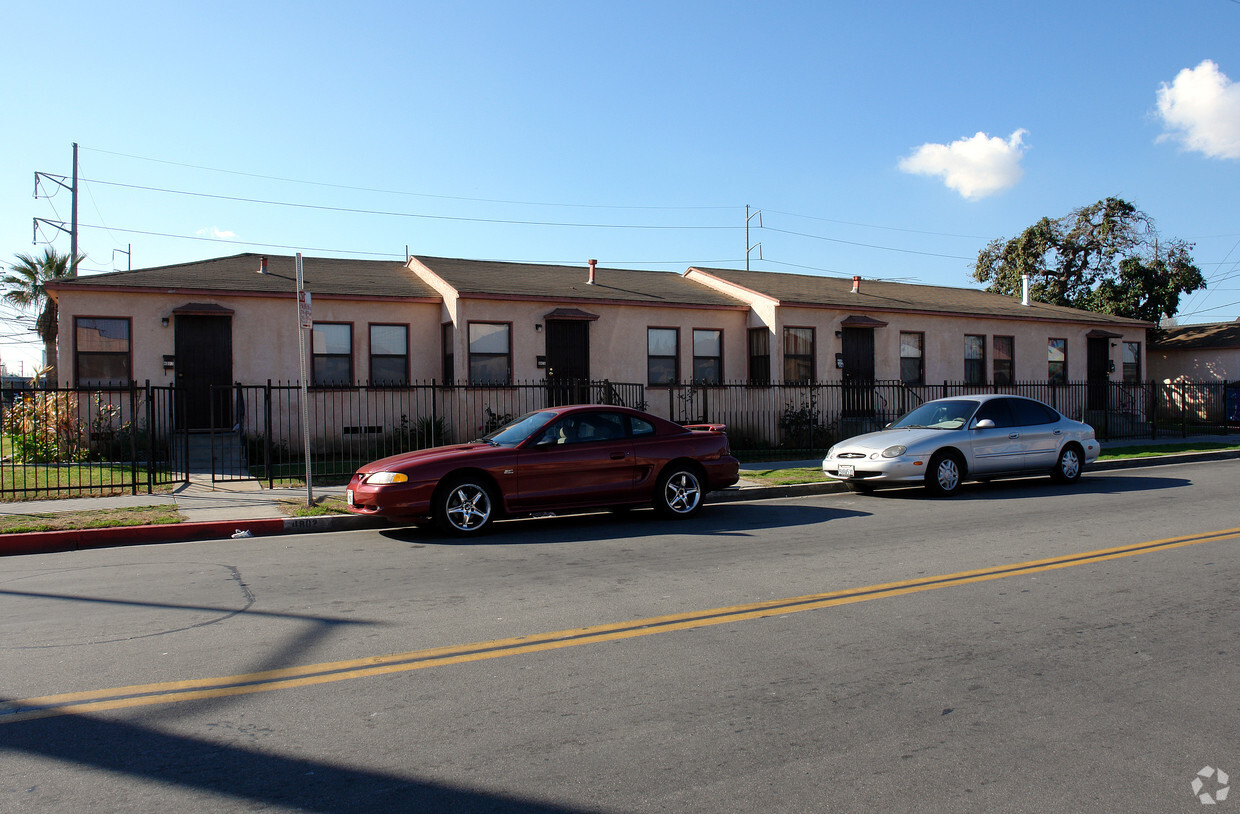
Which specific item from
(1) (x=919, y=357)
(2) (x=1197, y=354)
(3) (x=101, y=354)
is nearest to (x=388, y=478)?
(3) (x=101, y=354)

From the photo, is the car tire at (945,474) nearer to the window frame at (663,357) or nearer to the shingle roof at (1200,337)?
the window frame at (663,357)

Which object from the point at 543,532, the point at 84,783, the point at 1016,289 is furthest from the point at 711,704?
the point at 1016,289

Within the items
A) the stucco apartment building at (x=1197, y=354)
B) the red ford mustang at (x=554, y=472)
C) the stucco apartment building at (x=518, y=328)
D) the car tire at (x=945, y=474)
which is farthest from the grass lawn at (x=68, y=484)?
the stucco apartment building at (x=1197, y=354)

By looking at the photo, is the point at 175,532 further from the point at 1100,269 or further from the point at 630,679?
the point at 1100,269

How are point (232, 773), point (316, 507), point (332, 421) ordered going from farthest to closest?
point (332, 421) → point (316, 507) → point (232, 773)

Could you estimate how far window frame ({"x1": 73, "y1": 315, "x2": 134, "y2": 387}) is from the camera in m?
17.0

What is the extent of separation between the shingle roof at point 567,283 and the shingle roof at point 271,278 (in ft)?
Result: 3.40

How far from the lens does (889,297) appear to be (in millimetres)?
25094

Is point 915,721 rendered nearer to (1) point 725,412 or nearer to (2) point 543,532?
(2) point 543,532

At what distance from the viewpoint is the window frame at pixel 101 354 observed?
55.9 ft

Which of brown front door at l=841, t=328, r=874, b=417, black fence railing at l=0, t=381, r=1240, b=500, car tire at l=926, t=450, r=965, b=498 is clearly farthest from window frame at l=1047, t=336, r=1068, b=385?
car tire at l=926, t=450, r=965, b=498

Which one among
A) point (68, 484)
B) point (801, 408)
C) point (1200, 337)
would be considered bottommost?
point (68, 484)

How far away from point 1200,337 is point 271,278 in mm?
34397

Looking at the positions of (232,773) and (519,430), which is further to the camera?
(519,430)
